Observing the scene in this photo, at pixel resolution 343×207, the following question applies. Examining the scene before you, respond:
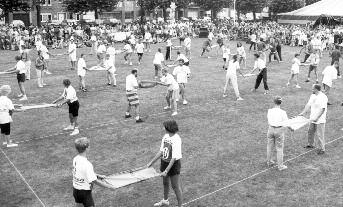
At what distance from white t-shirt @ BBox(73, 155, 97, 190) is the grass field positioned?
1.92 m

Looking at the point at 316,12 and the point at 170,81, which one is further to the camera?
the point at 316,12

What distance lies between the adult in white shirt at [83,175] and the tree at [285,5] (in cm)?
7157

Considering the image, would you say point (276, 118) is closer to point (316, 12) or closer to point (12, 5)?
point (316, 12)

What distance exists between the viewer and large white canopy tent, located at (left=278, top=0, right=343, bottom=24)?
1939 inches

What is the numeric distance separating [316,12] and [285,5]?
23.9 metres

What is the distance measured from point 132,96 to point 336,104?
350 inches

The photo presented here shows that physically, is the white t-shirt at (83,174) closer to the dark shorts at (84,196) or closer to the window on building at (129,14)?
the dark shorts at (84,196)

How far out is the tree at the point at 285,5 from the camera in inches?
2874

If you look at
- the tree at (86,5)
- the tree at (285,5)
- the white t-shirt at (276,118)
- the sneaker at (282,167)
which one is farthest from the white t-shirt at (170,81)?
the tree at (285,5)

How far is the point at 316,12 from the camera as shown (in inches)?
2013

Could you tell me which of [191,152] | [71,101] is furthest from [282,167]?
[71,101]

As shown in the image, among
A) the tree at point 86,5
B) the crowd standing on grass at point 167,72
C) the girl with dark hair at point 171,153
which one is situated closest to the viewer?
the girl with dark hair at point 171,153

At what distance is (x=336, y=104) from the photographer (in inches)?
705

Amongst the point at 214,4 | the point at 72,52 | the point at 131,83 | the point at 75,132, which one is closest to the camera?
the point at 75,132
